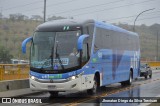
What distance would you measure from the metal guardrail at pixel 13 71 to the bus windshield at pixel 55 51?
274 cm

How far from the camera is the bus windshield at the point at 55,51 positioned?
16547mm

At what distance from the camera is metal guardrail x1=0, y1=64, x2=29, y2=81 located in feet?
63.2

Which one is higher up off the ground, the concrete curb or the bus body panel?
the bus body panel

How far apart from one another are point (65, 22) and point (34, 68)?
2.61 m

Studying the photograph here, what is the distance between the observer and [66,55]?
654 inches

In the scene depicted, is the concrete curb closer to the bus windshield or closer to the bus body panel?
the bus body panel

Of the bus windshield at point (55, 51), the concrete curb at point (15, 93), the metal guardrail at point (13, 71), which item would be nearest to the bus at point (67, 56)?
the bus windshield at point (55, 51)

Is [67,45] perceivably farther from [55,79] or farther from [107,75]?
[107,75]

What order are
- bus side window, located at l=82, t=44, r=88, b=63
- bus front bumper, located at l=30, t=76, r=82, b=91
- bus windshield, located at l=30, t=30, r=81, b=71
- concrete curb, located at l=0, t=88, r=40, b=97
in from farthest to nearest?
1. concrete curb, located at l=0, t=88, r=40, b=97
2. bus side window, located at l=82, t=44, r=88, b=63
3. bus windshield, located at l=30, t=30, r=81, b=71
4. bus front bumper, located at l=30, t=76, r=82, b=91

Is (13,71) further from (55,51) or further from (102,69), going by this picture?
(102,69)

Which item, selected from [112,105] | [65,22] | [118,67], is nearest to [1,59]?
[118,67]

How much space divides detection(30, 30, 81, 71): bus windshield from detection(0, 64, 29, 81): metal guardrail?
274cm

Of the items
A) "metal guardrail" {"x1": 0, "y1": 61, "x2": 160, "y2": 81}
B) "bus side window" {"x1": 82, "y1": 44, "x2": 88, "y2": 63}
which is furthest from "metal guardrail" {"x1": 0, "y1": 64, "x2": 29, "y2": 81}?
"bus side window" {"x1": 82, "y1": 44, "x2": 88, "y2": 63}

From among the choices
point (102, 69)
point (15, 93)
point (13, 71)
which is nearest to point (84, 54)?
point (102, 69)
